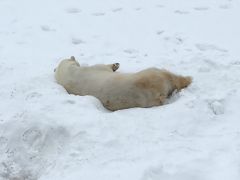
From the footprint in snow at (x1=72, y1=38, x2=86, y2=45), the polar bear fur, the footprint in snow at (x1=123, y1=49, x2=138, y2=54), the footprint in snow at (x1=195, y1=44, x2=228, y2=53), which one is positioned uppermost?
the polar bear fur

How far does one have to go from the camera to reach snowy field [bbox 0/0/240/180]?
464 centimetres

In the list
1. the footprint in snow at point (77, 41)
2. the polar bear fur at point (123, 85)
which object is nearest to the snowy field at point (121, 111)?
the footprint in snow at point (77, 41)

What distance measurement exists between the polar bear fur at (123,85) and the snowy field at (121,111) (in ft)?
0.47

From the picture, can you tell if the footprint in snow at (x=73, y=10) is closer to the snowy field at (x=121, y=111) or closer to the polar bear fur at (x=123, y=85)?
the snowy field at (x=121, y=111)

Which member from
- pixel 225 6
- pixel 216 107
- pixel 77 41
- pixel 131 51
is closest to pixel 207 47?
pixel 131 51

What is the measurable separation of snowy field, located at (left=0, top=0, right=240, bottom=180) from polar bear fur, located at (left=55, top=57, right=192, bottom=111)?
14 cm

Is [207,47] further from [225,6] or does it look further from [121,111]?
[121,111]

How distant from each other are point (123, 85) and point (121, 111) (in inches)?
16.0

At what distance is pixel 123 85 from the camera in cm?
596

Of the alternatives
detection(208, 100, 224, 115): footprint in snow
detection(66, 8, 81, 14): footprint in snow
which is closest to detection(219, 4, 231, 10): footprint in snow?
detection(66, 8, 81, 14): footprint in snow

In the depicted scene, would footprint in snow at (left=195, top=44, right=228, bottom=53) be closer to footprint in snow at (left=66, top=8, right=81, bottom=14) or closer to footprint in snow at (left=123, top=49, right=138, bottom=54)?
footprint in snow at (left=123, top=49, right=138, bottom=54)

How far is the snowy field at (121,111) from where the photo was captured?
464cm

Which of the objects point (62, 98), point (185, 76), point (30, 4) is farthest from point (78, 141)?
point (30, 4)

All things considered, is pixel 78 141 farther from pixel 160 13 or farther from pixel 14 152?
pixel 160 13
